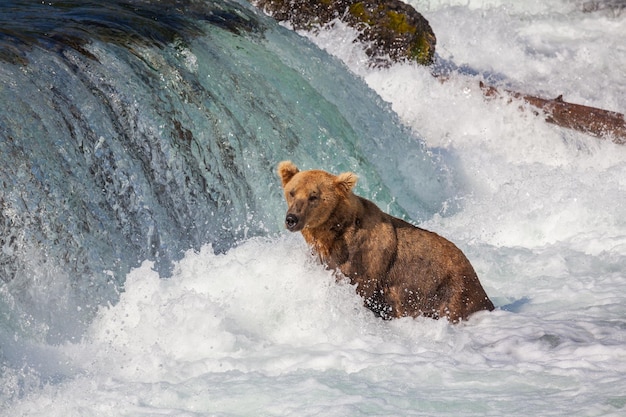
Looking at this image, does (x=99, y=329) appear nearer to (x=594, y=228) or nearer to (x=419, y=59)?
(x=594, y=228)

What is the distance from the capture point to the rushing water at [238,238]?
5.70 m

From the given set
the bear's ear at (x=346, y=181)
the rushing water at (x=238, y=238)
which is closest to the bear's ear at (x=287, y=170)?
the bear's ear at (x=346, y=181)

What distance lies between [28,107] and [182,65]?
1895mm

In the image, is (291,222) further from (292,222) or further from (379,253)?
(379,253)

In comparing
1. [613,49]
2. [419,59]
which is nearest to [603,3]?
[613,49]

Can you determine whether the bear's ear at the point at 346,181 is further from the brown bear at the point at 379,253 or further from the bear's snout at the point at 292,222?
the bear's snout at the point at 292,222

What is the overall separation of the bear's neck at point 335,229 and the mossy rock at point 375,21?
7.32 meters

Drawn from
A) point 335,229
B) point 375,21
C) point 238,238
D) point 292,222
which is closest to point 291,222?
point 292,222

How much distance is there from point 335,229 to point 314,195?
10.4 inches

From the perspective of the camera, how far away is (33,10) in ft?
31.4

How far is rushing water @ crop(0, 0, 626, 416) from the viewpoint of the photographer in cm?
570

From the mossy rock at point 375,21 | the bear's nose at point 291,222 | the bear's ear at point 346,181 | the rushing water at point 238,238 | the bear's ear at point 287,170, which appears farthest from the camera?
the mossy rock at point 375,21

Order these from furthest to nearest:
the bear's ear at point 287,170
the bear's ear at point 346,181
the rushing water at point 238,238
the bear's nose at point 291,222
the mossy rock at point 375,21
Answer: the mossy rock at point 375,21
the bear's ear at point 287,170
the bear's ear at point 346,181
the bear's nose at point 291,222
the rushing water at point 238,238

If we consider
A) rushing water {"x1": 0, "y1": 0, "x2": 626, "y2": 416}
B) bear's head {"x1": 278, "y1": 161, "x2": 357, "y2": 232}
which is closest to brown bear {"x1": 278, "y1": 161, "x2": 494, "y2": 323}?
bear's head {"x1": 278, "y1": 161, "x2": 357, "y2": 232}
